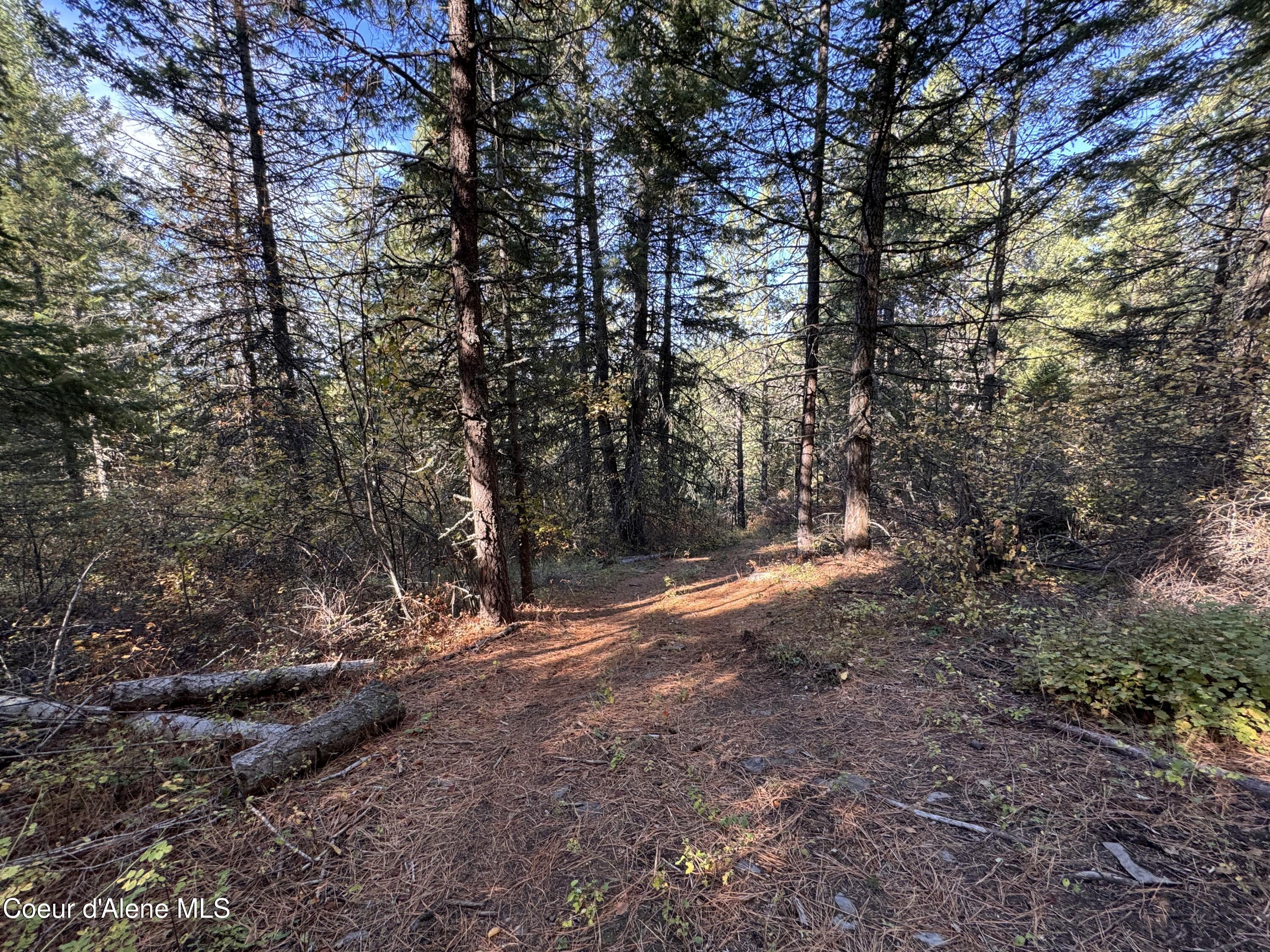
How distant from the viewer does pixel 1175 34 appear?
20.4ft

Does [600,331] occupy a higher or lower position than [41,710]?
higher

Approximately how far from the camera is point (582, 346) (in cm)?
1133

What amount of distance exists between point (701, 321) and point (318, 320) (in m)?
9.25

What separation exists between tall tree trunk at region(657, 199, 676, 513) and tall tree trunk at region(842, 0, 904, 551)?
5297 mm

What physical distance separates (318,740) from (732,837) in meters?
2.90

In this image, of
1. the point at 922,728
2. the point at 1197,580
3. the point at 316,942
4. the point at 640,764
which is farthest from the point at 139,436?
the point at 1197,580

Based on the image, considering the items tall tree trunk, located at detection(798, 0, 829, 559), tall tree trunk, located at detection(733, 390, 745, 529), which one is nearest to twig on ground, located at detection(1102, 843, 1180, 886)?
tall tree trunk, located at detection(798, 0, 829, 559)

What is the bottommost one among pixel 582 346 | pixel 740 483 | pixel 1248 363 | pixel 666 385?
pixel 740 483

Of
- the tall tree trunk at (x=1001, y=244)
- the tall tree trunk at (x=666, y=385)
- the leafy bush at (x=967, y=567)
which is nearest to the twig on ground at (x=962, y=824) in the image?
the leafy bush at (x=967, y=567)

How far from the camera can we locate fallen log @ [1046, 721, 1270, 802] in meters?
2.32

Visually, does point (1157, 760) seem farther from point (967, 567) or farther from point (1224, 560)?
point (1224, 560)

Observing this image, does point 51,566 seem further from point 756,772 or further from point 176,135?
point 756,772

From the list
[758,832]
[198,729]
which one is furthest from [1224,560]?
[198,729]

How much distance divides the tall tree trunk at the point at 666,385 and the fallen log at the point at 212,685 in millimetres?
9178
